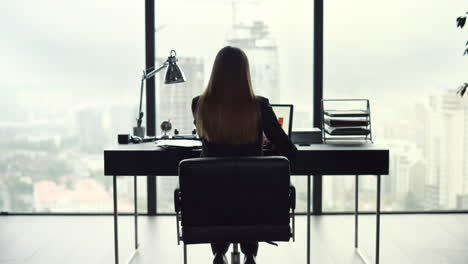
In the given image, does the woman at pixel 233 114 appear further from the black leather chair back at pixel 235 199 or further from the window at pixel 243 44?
the window at pixel 243 44

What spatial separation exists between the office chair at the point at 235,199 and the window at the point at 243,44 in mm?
2300

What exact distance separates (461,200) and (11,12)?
3746 millimetres

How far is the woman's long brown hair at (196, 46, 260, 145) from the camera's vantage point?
2.83 meters

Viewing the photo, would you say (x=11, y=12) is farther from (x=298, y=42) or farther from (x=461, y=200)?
(x=461, y=200)

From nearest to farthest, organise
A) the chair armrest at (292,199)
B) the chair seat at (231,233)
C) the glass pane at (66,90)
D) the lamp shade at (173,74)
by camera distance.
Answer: the chair seat at (231,233) < the chair armrest at (292,199) < the lamp shade at (173,74) < the glass pane at (66,90)

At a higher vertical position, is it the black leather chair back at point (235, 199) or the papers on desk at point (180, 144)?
the papers on desk at point (180, 144)

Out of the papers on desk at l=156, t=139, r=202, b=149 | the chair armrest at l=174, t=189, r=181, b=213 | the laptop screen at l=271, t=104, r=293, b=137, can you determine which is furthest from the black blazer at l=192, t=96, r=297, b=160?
the laptop screen at l=271, t=104, r=293, b=137

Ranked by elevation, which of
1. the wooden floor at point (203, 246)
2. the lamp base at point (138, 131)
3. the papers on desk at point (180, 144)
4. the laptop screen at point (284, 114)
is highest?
the laptop screen at point (284, 114)

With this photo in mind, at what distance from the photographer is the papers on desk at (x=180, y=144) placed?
3.47 metres

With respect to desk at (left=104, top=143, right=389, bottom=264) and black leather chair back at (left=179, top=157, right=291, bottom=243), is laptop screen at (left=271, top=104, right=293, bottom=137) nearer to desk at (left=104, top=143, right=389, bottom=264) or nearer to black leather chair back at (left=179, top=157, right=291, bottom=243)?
desk at (left=104, top=143, right=389, bottom=264)

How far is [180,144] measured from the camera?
3512 millimetres

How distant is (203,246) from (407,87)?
2.02 metres

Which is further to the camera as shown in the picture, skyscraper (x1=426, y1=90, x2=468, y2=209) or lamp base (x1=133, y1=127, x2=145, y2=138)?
skyscraper (x1=426, y1=90, x2=468, y2=209)

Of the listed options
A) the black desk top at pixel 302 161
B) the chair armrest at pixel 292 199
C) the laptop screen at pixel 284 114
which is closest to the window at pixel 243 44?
the laptop screen at pixel 284 114
